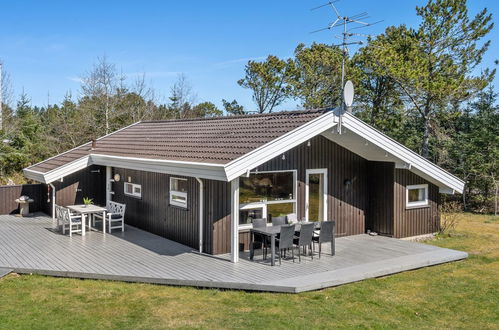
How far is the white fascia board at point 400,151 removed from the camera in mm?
10241

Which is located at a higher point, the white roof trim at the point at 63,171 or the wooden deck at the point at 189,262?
the white roof trim at the point at 63,171

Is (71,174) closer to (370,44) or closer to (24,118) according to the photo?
(24,118)

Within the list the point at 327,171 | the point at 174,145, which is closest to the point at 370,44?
the point at 327,171

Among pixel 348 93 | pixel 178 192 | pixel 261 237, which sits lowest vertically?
pixel 261 237

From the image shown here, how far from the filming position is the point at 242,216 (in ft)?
34.0

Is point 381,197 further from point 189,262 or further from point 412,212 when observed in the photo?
point 189,262

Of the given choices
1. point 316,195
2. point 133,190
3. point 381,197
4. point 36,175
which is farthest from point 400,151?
point 36,175

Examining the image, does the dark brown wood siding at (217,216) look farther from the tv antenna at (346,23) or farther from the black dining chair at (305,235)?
the tv antenna at (346,23)

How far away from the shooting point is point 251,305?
7000 mm

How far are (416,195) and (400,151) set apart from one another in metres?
1.97

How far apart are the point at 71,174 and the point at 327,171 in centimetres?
888

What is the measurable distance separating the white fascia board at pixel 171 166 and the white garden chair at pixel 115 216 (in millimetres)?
1275

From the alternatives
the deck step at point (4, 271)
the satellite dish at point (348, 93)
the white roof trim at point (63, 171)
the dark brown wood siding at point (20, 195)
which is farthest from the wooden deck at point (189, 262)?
the dark brown wood siding at point (20, 195)

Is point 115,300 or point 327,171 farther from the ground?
point 327,171
